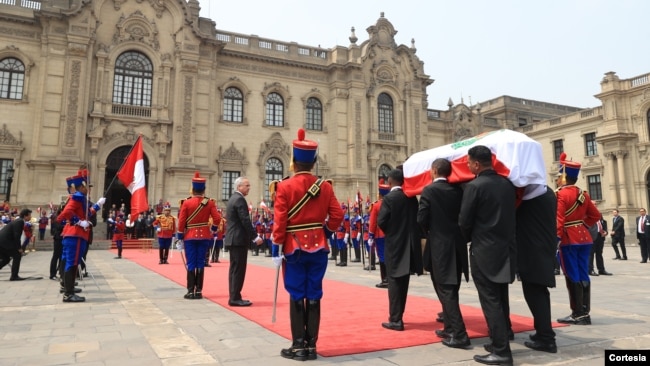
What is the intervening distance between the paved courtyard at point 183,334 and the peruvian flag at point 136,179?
5.75 ft

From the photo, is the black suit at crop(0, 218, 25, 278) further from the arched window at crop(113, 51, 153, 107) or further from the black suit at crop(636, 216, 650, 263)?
the black suit at crop(636, 216, 650, 263)

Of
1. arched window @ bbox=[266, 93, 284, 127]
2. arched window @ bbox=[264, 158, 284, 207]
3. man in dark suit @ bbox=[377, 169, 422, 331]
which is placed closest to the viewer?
man in dark suit @ bbox=[377, 169, 422, 331]

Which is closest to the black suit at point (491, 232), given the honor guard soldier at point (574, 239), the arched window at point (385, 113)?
the honor guard soldier at point (574, 239)

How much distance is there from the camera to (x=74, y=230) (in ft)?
25.8

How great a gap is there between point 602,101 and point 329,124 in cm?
2187

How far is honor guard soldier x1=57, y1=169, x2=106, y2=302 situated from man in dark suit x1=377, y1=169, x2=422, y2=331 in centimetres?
518

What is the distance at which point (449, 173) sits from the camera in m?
5.37

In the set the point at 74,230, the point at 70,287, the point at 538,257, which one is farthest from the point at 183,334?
the point at 538,257

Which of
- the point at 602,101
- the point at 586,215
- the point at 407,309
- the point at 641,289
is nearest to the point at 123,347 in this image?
the point at 407,309

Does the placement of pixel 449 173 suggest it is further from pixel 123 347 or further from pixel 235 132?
pixel 235 132

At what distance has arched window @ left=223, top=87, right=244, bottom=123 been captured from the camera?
29.5m

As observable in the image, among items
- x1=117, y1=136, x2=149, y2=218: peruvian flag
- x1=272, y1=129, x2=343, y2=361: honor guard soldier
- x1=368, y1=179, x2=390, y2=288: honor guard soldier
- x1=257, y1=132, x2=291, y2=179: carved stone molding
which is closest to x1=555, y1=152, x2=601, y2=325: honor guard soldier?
x1=272, y1=129, x2=343, y2=361: honor guard soldier

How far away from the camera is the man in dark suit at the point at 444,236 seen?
16.5ft

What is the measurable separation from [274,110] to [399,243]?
2613 cm
